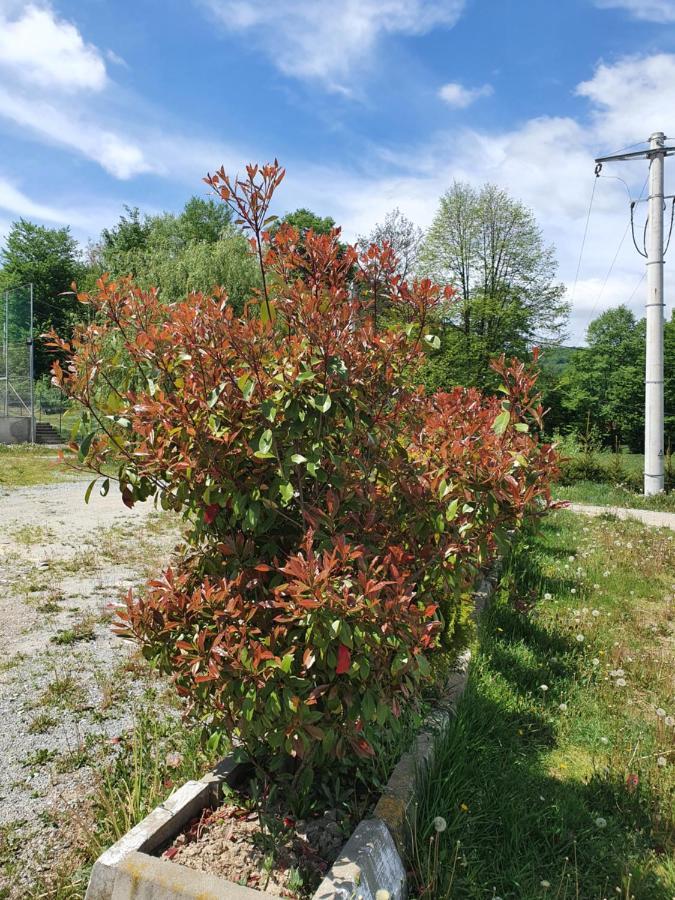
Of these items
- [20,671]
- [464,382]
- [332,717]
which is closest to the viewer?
[332,717]

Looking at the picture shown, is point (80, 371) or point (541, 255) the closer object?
point (80, 371)

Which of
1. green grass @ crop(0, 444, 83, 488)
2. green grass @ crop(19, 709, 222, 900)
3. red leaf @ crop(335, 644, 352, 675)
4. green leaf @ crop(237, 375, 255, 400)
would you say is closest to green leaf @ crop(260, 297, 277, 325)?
green leaf @ crop(237, 375, 255, 400)

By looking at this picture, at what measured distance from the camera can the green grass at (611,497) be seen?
36.9 feet

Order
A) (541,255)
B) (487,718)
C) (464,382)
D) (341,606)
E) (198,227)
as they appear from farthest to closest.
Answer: (198,227) < (541,255) < (464,382) < (487,718) < (341,606)

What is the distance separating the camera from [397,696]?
194cm

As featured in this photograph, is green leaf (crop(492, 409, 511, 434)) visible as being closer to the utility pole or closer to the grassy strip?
the grassy strip

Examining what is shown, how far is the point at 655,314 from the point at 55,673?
1236cm

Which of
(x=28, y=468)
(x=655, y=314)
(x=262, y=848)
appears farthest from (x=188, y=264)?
(x=262, y=848)

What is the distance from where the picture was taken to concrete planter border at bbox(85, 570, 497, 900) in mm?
1571

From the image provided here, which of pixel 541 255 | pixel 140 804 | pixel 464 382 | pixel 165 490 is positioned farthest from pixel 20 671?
pixel 541 255

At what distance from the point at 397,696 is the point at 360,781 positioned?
50 cm

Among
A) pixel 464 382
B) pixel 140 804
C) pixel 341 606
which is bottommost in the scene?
pixel 140 804

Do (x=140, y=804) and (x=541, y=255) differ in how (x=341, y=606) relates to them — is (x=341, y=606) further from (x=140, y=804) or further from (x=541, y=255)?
(x=541, y=255)

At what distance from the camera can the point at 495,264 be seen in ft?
70.7
